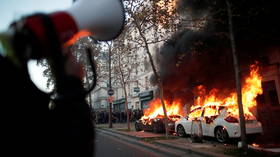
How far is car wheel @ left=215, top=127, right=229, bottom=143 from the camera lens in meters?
10.9

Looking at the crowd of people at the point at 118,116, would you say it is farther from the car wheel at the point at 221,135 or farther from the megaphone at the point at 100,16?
the megaphone at the point at 100,16

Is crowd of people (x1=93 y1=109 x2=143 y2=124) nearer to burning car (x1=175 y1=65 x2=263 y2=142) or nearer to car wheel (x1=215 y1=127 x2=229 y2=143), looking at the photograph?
burning car (x1=175 y1=65 x2=263 y2=142)

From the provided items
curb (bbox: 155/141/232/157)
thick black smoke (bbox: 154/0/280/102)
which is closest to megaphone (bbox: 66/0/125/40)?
curb (bbox: 155/141/232/157)

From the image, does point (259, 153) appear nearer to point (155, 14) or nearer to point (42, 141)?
point (42, 141)

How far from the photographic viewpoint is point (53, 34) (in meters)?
0.91

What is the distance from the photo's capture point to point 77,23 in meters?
Answer: 1.05

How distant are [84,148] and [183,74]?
1835 centimetres

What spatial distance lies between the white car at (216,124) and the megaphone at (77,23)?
33.3ft

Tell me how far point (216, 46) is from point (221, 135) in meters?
5.69

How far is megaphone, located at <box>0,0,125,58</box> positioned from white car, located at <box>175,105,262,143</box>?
1015 centimetres

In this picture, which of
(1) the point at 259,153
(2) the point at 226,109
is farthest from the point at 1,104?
(2) the point at 226,109

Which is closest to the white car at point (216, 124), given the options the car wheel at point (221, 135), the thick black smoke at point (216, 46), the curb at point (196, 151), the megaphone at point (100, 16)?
the car wheel at point (221, 135)

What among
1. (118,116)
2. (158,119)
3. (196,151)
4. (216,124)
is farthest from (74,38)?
(118,116)

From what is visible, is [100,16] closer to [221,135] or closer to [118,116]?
[221,135]
